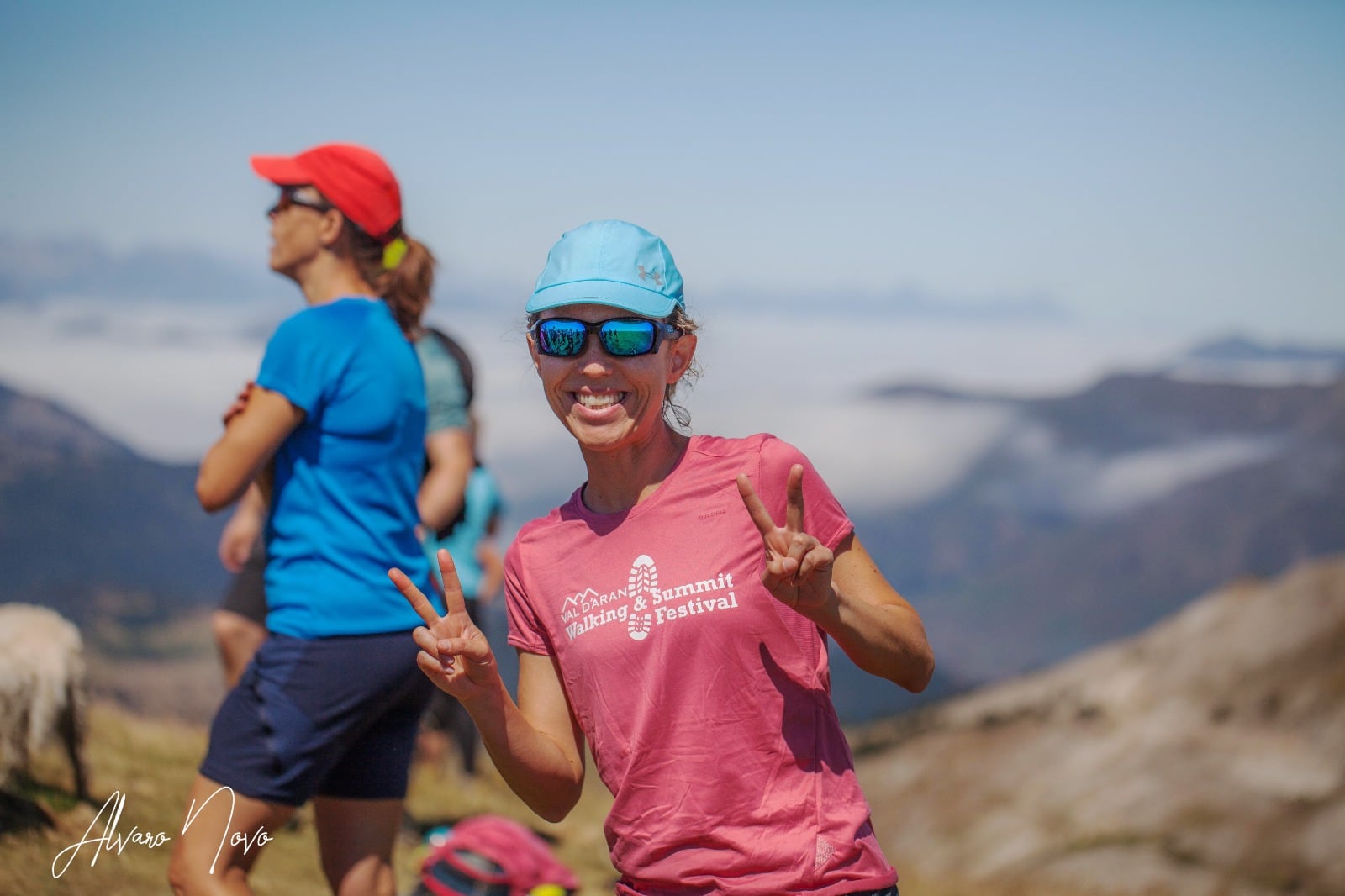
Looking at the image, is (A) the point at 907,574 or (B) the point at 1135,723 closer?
(B) the point at 1135,723

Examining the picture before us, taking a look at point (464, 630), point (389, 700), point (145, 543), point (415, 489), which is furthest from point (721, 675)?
point (145, 543)

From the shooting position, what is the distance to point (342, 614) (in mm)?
3027

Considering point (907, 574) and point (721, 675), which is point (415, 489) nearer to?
point (721, 675)

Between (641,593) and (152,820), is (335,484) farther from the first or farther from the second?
(152,820)

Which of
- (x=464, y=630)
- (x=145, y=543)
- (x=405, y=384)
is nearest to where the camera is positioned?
(x=464, y=630)

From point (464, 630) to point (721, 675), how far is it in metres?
0.46

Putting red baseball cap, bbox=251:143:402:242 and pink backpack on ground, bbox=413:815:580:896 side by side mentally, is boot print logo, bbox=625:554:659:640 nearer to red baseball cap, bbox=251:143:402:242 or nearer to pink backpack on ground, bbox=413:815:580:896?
red baseball cap, bbox=251:143:402:242

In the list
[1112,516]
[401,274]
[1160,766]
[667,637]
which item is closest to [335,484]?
[401,274]

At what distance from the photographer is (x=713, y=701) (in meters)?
2.14

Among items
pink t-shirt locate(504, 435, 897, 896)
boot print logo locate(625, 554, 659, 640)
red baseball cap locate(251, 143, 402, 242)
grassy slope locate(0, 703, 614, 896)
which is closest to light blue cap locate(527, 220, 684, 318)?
pink t-shirt locate(504, 435, 897, 896)

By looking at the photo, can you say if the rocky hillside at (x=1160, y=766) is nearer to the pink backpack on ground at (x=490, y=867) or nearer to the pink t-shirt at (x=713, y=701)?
the pink backpack on ground at (x=490, y=867)

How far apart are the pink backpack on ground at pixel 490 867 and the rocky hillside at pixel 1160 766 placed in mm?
3648

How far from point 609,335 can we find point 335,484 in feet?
3.88

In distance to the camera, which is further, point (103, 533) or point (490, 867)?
point (103, 533)
